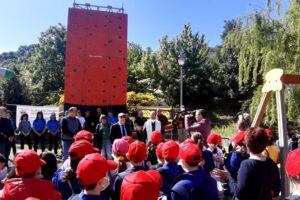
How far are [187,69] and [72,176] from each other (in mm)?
23127

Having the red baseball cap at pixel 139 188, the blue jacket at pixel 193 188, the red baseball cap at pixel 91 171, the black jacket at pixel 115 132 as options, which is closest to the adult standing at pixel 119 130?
the black jacket at pixel 115 132

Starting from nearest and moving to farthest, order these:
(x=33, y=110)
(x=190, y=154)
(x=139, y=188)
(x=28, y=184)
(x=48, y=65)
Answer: (x=139, y=188)
(x=28, y=184)
(x=190, y=154)
(x=33, y=110)
(x=48, y=65)

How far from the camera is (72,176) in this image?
3.58m

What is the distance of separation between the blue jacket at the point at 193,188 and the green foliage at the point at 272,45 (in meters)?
9.18

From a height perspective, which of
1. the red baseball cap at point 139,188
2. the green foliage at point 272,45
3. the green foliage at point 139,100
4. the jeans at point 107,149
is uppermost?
the green foliage at point 272,45

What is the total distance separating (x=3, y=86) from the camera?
26.5 metres

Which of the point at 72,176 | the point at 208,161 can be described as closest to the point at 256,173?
the point at 208,161

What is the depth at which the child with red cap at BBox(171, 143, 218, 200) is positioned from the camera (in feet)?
10.0

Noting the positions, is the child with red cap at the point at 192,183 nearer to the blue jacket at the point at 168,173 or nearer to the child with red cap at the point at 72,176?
the blue jacket at the point at 168,173

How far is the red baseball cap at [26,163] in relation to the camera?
9.95ft

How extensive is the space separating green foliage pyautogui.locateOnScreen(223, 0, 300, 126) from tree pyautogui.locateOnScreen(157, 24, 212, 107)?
12156 millimetres

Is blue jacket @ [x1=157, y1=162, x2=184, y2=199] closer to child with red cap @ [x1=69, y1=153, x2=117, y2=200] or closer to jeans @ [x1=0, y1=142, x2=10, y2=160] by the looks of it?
child with red cap @ [x1=69, y1=153, x2=117, y2=200]

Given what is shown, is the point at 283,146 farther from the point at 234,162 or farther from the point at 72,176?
the point at 72,176

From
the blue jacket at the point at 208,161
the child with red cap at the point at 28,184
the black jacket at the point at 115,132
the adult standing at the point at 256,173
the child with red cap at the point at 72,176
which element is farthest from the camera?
the black jacket at the point at 115,132
